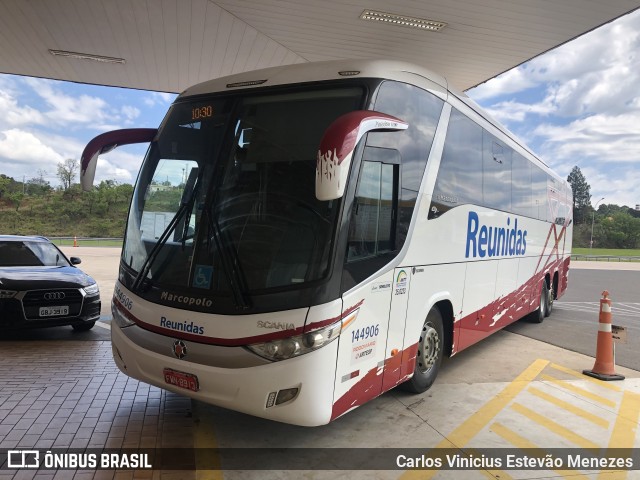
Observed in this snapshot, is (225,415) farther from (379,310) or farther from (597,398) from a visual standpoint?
(597,398)

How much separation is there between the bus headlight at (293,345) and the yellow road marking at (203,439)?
0.99 meters

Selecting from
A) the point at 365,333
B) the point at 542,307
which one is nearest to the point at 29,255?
the point at 365,333

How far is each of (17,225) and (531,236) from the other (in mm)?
58385

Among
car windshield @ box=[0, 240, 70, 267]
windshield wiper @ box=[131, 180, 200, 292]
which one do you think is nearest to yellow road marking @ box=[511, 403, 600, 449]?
windshield wiper @ box=[131, 180, 200, 292]

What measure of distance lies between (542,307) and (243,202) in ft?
30.1

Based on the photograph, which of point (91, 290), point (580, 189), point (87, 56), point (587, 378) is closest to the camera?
point (587, 378)

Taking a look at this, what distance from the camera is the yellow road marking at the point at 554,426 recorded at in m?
4.30

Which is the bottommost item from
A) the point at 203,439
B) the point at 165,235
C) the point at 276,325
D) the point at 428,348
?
the point at 203,439

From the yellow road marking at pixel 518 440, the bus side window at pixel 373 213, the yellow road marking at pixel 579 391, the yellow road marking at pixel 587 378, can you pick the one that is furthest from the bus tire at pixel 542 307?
the bus side window at pixel 373 213

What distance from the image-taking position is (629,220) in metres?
85.2

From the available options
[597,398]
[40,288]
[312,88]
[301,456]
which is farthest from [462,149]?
[40,288]

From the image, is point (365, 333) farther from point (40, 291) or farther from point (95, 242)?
point (95, 242)

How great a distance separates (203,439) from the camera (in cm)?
408

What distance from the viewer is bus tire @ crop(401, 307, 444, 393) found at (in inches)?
202
